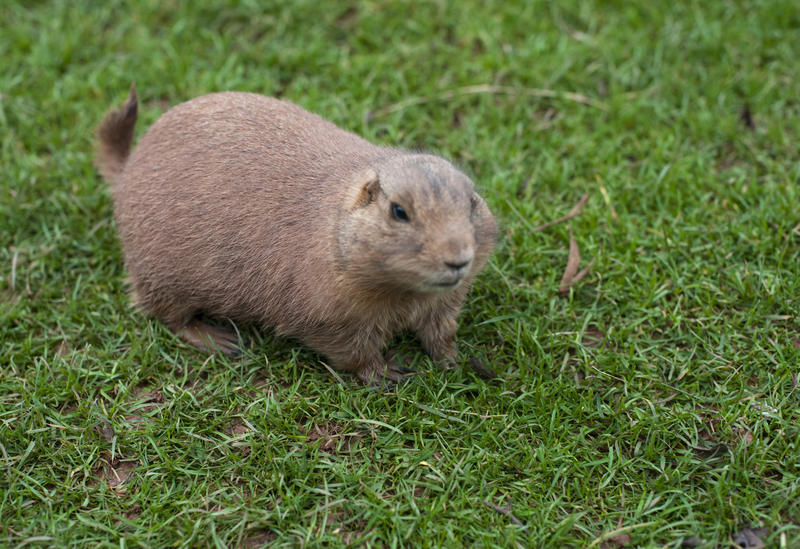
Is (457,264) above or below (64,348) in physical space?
above

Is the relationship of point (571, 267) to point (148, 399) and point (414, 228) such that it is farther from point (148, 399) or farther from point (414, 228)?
point (148, 399)

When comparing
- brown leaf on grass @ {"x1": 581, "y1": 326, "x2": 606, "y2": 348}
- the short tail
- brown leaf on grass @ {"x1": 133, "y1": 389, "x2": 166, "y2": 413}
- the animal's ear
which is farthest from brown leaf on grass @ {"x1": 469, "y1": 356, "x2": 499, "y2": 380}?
the short tail

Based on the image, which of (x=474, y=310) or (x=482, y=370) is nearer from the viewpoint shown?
(x=482, y=370)

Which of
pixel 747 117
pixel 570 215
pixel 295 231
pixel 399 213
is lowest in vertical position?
pixel 570 215

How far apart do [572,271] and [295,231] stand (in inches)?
72.1

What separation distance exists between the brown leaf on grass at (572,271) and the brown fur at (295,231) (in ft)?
2.81

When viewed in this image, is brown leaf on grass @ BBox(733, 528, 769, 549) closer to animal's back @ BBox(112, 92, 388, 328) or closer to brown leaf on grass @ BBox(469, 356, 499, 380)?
brown leaf on grass @ BBox(469, 356, 499, 380)

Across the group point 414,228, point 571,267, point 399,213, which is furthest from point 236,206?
point 571,267

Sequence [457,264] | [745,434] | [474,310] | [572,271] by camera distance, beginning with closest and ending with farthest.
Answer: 1. [457,264]
2. [745,434]
3. [474,310]
4. [572,271]

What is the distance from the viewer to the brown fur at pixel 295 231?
3.78m

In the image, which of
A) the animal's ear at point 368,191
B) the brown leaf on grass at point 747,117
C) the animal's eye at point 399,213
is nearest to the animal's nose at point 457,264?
the animal's eye at point 399,213

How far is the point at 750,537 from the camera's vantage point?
12.0 ft

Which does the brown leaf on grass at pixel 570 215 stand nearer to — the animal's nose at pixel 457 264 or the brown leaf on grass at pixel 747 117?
the brown leaf on grass at pixel 747 117

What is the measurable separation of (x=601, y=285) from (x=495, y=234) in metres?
1.17
